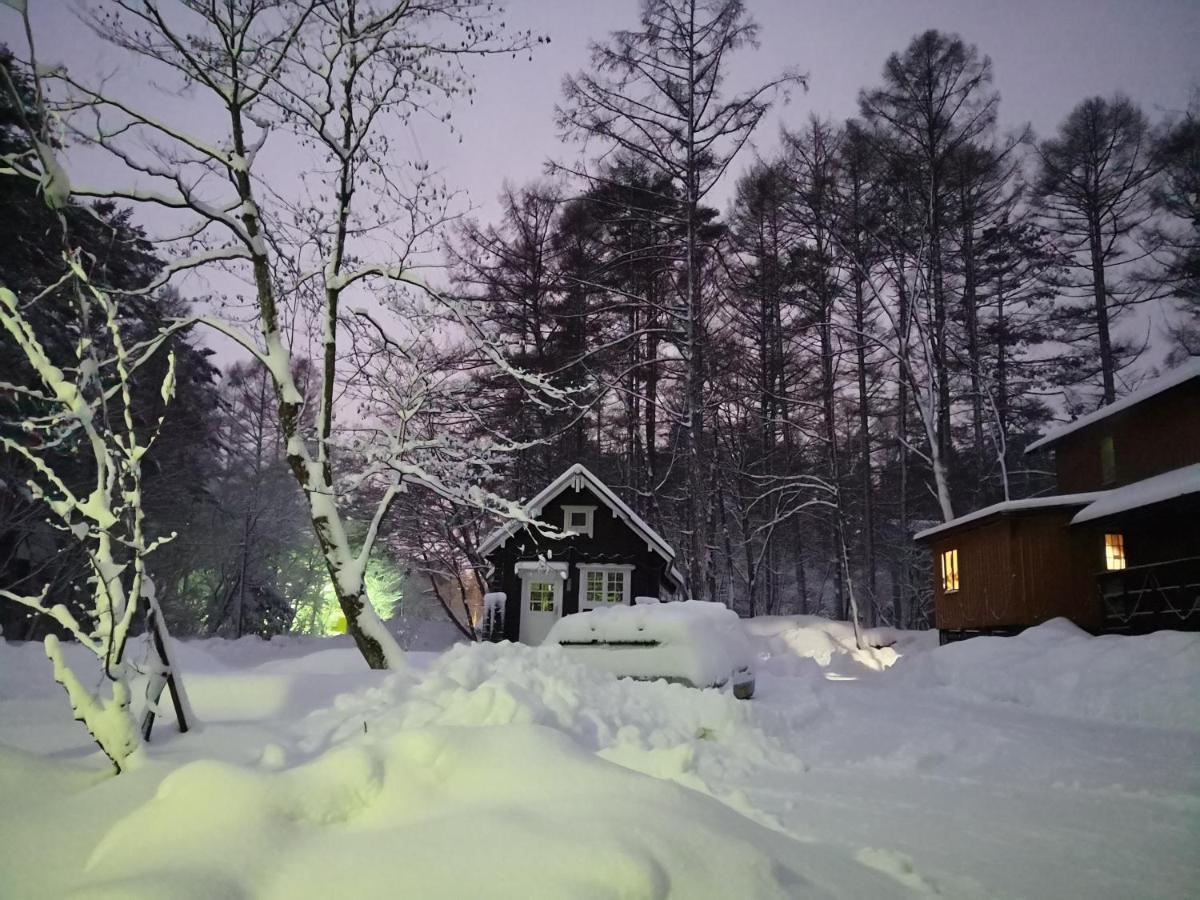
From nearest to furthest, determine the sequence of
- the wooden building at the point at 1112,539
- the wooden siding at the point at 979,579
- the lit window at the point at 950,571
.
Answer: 1. the wooden building at the point at 1112,539
2. the wooden siding at the point at 979,579
3. the lit window at the point at 950,571

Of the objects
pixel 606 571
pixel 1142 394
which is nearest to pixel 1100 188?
pixel 1142 394

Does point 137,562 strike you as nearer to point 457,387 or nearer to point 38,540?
point 457,387

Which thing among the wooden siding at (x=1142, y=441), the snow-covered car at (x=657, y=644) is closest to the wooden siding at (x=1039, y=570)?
the wooden siding at (x=1142, y=441)

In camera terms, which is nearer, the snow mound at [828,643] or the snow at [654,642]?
the snow at [654,642]

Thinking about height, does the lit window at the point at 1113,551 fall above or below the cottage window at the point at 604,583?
above

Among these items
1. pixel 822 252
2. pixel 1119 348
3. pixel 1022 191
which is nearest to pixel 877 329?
pixel 822 252

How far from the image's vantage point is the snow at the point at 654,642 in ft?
32.0

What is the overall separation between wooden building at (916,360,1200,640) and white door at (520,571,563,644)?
432 inches

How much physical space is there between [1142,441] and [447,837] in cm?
1928

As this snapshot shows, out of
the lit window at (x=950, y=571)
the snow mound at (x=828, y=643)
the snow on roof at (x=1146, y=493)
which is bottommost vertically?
the snow mound at (x=828, y=643)

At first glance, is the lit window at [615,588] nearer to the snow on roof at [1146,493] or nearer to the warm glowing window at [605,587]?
the warm glowing window at [605,587]

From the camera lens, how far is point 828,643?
21.3m

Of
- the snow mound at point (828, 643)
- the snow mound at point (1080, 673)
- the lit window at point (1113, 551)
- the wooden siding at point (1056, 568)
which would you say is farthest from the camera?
the snow mound at point (828, 643)

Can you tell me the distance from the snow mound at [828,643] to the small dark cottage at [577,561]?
14.1 feet
